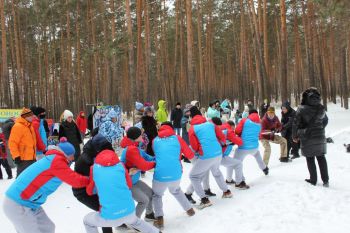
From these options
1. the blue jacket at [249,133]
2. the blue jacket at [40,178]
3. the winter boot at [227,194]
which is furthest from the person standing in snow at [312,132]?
the blue jacket at [40,178]

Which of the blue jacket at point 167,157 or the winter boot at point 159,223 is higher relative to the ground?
the blue jacket at point 167,157

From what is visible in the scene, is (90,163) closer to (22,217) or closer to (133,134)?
(133,134)

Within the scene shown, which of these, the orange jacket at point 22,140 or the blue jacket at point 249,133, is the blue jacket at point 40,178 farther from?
the blue jacket at point 249,133

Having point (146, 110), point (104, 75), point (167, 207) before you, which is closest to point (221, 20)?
point (104, 75)

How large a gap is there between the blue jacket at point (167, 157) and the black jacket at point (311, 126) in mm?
2831

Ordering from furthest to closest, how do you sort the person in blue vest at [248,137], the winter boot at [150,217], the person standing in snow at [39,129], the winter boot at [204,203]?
the person standing in snow at [39,129], the person in blue vest at [248,137], the winter boot at [204,203], the winter boot at [150,217]

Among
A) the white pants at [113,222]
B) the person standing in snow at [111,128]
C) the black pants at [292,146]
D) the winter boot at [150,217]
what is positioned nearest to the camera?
the white pants at [113,222]

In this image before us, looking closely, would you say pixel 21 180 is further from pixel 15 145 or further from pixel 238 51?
pixel 238 51

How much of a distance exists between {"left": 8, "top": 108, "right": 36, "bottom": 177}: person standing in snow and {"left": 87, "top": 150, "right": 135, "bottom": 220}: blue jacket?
135 inches

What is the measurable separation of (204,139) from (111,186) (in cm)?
266

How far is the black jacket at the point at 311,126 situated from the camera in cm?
738

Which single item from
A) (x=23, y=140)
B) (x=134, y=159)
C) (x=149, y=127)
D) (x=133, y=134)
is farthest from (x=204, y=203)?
(x=23, y=140)

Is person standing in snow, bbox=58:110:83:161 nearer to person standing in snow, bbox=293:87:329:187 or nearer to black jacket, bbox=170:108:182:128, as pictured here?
black jacket, bbox=170:108:182:128

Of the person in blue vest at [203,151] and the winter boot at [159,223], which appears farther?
the person in blue vest at [203,151]
